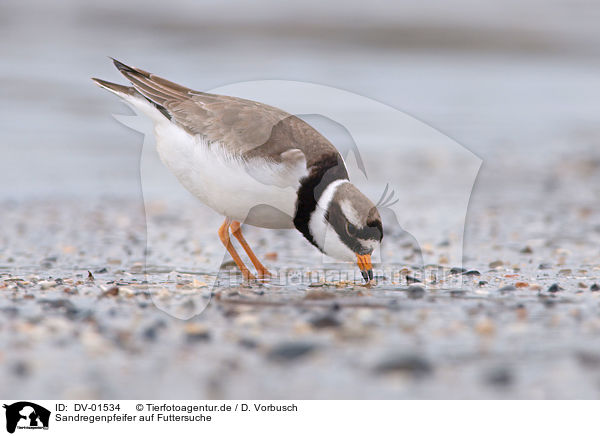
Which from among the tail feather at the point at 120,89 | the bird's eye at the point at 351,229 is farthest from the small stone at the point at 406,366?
the tail feather at the point at 120,89

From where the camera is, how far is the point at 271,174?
212 inches

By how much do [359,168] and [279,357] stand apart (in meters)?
2.84

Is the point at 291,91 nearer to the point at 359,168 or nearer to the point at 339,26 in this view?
the point at 359,168

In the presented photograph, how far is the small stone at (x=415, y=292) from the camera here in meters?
5.10

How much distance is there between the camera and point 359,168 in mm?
6312

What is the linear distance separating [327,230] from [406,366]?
194 cm

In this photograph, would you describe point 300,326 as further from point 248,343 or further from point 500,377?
point 500,377

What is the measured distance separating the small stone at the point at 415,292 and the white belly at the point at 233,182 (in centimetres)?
97

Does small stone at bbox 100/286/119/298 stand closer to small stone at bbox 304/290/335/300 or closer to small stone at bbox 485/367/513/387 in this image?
small stone at bbox 304/290/335/300

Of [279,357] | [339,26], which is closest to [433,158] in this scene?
[279,357]

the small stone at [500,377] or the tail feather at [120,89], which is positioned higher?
the tail feather at [120,89]

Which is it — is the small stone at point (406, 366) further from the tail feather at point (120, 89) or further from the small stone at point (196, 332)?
the tail feather at point (120, 89)

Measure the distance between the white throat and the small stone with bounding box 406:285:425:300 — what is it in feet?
1.59
